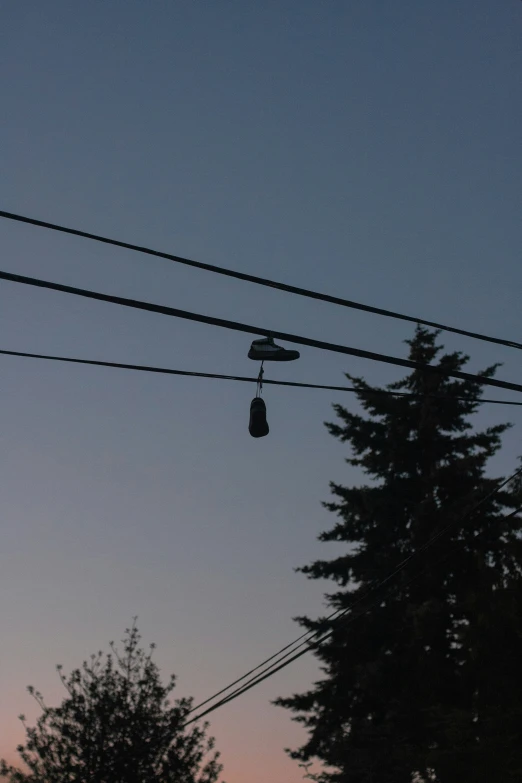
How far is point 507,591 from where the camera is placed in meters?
19.2

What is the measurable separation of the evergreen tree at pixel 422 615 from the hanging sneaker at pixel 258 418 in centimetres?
1147

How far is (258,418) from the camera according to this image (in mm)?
7391

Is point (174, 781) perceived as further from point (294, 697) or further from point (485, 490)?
point (485, 490)

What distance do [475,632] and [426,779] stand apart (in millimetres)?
4209

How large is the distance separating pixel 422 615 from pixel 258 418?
1639 centimetres

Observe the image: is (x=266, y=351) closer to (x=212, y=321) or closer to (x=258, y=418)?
(x=258, y=418)

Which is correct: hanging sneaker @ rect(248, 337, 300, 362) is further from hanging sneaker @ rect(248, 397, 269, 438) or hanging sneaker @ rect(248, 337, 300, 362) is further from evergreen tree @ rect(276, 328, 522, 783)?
evergreen tree @ rect(276, 328, 522, 783)

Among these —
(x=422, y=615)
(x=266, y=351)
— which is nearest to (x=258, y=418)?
(x=266, y=351)

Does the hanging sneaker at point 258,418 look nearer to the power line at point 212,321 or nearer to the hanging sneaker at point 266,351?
the hanging sneaker at point 266,351

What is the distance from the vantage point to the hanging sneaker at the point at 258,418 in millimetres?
7387

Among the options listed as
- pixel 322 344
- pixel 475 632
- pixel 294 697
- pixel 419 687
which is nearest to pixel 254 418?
pixel 322 344

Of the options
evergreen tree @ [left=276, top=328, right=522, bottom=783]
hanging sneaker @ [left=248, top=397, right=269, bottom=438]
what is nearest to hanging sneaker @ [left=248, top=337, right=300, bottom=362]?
hanging sneaker @ [left=248, top=397, right=269, bottom=438]

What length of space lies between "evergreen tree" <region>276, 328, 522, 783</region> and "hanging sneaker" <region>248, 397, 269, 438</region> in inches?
451

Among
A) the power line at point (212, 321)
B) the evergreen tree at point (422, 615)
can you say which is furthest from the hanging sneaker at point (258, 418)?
the evergreen tree at point (422, 615)
